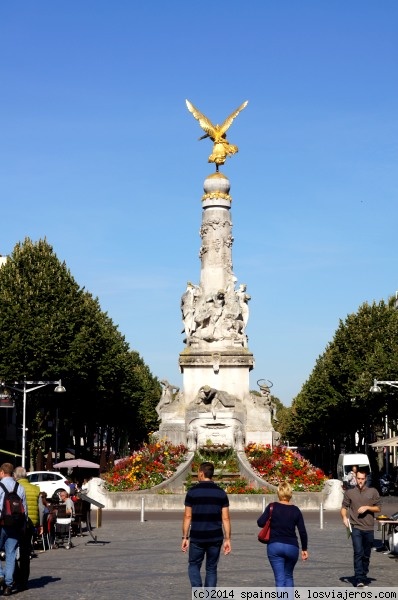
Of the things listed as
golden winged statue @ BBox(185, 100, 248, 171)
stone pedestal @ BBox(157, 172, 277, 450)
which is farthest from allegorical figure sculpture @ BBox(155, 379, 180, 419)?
golden winged statue @ BBox(185, 100, 248, 171)

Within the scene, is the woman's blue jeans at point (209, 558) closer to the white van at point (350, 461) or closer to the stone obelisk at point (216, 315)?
the stone obelisk at point (216, 315)

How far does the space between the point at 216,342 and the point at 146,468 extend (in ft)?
35.0

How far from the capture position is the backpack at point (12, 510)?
1941 cm

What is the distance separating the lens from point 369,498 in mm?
20000

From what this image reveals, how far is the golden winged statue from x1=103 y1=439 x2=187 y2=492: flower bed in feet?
56.3

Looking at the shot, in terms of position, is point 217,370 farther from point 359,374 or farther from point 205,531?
point 205,531

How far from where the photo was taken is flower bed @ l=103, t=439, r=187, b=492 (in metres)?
47.5

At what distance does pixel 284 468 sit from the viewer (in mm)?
48375

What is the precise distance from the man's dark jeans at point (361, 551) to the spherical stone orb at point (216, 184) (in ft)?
A: 134

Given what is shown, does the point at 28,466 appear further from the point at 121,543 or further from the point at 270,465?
the point at 121,543

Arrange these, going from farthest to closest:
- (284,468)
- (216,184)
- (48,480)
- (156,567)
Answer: (216,184)
(48,480)
(284,468)
(156,567)

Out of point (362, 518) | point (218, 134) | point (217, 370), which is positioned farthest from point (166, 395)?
point (362, 518)

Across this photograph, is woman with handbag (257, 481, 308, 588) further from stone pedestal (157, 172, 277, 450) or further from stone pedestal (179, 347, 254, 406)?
stone pedestal (179, 347, 254, 406)

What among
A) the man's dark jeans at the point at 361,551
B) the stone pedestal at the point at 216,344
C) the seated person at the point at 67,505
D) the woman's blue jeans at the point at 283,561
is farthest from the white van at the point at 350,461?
the woman's blue jeans at the point at 283,561
